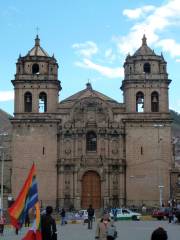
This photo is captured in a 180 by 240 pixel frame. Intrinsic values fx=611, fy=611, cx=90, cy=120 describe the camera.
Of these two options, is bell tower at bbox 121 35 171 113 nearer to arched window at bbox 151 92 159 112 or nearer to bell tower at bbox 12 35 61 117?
arched window at bbox 151 92 159 112

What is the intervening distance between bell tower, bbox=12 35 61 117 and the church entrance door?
23.5ft

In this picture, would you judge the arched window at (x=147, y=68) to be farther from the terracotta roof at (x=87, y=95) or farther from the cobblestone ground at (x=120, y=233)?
the cobblestone ground at (x=120, y=233)

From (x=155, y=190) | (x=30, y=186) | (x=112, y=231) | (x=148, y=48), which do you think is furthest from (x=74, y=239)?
(x=148, y=48)

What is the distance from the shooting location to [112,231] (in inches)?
600

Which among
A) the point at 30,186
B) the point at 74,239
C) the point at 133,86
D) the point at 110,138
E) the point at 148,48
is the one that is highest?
the point at 148,48

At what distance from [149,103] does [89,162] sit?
315 inches

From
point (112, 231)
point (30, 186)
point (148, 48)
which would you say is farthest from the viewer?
point (148, 48)

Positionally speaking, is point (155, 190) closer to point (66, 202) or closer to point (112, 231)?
point (66, 202)

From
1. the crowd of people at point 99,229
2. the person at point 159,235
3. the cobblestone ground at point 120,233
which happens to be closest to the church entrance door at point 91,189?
the cobblestone ground at point 120,233

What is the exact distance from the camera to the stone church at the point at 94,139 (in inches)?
2216

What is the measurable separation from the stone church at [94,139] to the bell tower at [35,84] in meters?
0.09

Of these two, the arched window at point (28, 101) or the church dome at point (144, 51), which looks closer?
the arched window at point (28, 101)

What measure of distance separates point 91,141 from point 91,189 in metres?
4.51

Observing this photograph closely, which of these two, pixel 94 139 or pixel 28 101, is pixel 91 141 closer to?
pixel 94 139
